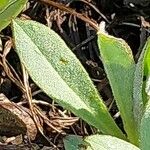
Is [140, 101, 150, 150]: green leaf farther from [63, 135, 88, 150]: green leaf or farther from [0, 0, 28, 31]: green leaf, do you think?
[0, 0, 28, 31]: green leaf

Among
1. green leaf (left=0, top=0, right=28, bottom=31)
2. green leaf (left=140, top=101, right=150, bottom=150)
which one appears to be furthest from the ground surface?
green leaf (left=140, top=101, right=150, bottom=150)

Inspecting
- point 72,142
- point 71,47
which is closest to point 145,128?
point 72,142

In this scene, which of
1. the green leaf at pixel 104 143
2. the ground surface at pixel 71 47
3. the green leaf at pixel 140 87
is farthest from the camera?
the ground surface at pixel 71 47

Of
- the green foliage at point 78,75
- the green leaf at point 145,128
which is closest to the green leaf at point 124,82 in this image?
the green foliage at point 78,75

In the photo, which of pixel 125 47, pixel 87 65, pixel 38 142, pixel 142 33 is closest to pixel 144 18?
pixel 142 33

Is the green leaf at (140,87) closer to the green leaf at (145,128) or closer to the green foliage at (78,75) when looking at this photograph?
the green foliage at (78,75)
